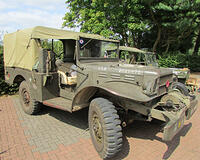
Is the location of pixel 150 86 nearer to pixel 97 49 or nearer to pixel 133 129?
pixel 133 129

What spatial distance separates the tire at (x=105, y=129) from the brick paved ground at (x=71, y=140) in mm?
308

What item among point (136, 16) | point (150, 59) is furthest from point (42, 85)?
point (136, 16)

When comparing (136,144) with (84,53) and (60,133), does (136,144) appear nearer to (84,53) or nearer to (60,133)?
(60,133)

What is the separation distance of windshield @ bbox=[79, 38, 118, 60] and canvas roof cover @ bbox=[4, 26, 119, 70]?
12cm

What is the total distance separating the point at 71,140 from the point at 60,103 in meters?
0.97

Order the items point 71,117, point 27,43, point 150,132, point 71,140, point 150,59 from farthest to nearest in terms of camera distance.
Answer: point 150,59, point 71,117, point 27,43, point 150,132, point 71,140

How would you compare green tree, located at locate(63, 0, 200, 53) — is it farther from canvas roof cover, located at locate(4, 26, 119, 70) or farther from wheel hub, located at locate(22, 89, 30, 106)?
wheel hub, located at locate(22, 89, 30, 106)

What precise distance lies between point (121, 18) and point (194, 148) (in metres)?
12.0

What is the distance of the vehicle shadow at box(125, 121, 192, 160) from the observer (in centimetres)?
350

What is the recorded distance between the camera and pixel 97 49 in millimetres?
4258

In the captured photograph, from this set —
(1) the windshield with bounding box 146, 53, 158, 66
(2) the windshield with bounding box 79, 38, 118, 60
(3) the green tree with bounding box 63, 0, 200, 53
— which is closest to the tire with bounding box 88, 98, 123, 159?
(2) the windshield with bounding box 79, 38, 118, 60

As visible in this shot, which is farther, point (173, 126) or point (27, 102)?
point (27, 102)

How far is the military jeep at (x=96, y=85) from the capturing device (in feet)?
9.24

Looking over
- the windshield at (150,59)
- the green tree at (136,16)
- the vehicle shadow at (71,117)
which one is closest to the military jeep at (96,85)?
the vehicle shadow at (71,117)
